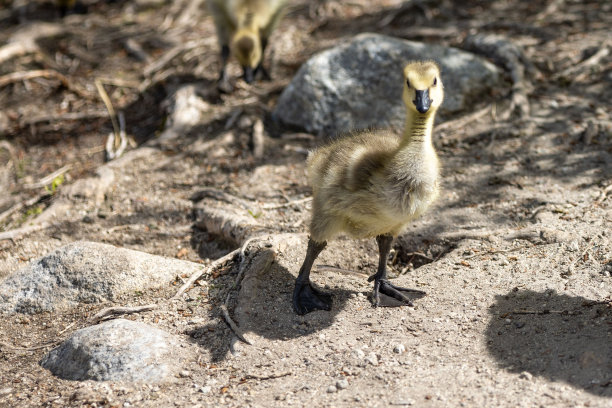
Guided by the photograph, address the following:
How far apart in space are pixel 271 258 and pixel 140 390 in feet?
5.06

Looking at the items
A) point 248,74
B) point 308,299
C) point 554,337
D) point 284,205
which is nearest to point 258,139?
point 284,205

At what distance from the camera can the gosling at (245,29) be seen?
852 centimetres

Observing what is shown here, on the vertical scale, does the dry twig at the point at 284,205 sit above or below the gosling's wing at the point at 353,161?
below

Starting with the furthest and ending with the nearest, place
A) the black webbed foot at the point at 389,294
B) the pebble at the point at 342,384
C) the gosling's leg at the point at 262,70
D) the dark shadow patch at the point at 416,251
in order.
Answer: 1. the gosling's leg at the point at 262,70
2. the dark shadow patch at the point at 416,251
3. the black webbed foot at the point at 389,294
4. the pebble at the point at 342,384

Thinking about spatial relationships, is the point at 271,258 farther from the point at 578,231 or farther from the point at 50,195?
the point at 50,195

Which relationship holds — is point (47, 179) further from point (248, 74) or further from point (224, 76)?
point (248, 74)

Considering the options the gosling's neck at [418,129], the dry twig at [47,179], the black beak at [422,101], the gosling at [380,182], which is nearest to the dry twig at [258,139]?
the dry twig at [47,179]

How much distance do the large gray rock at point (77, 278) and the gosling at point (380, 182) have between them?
51.3 inches

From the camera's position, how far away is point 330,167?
4.41 meters

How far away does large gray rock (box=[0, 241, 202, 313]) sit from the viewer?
16.0 ft

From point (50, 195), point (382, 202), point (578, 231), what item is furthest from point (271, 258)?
point (50, 195)

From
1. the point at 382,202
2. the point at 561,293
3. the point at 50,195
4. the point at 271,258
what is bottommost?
the point at 50,195

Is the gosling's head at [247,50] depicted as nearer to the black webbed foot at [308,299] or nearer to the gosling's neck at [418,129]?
the black webbed foot at [308,299]

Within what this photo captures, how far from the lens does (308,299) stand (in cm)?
459
